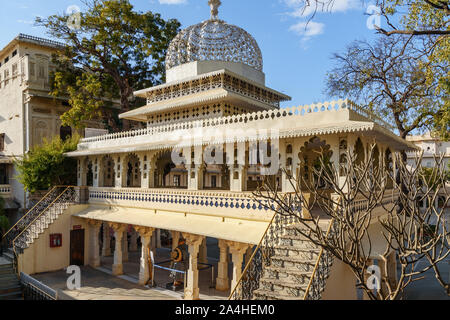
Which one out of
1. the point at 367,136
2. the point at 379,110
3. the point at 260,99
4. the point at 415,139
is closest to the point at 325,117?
the point at 367,136

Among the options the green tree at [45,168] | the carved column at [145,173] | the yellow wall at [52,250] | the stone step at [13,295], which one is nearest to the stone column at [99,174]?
the yellow wall at [52,250]

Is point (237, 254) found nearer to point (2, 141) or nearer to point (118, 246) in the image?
point (118, 246)

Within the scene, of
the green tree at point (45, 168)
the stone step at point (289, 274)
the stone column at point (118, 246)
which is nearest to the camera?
the stone step at point (289, 274)

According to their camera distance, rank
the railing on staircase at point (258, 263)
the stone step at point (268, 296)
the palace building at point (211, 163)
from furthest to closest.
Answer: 1. the palace building at point (211, 163)
2. the railing on staircase at point (258, 263)
3. the stone step at point (268, 296)

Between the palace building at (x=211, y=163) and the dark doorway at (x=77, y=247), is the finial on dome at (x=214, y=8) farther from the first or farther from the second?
the dark doorway at (x=77, y=247)

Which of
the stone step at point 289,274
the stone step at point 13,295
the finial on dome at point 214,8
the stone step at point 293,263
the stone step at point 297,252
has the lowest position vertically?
the stone step at point 13,295

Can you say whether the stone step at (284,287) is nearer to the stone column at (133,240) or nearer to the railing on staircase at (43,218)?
the railing on staircase at (43,218)

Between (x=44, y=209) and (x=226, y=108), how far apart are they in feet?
36.1

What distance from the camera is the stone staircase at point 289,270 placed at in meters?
7.71

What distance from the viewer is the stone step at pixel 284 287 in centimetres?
763

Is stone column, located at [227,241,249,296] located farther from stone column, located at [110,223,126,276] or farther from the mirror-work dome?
the mirror-work dome

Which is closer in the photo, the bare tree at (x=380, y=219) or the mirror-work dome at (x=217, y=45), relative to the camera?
the bare tree at (x=380, y=219)

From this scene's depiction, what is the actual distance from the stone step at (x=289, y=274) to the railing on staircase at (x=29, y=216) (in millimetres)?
14888

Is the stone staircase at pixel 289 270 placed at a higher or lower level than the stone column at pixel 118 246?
higher
